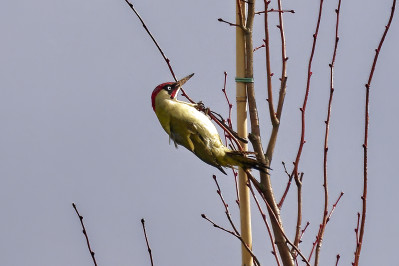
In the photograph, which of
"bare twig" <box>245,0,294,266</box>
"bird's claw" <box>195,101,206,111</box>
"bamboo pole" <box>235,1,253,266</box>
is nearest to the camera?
"bare twig" <box>245,0,294,266</box>

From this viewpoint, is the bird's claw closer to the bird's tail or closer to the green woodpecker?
the green woodpecker

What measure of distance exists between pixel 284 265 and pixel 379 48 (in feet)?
3.70

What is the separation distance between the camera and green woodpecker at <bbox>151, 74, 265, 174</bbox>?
3312mm

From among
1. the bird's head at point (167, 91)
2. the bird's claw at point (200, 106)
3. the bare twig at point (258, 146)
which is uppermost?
the bird's head at point (167, 91)

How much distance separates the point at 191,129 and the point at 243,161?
553mm

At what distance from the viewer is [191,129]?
11.8ft

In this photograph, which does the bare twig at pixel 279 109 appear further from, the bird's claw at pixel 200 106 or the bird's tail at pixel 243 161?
the bird's claw at pixel 200 106

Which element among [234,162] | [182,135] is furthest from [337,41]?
[182,135]

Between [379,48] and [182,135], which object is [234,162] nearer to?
[182,135]

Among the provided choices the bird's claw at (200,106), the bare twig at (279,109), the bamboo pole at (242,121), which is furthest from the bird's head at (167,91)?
the bare twig at (279,109)

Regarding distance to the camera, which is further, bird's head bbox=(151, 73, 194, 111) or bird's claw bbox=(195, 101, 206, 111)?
bird's head bbox=(151, 73, 194, 111)

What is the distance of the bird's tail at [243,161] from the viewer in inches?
116

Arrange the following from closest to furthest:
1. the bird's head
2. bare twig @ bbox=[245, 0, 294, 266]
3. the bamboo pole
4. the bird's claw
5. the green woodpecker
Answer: bare twig @ bbox=[245, 0, 294, 266] → the bamboo pole → the green woodpecker → the bird's claw → the bird's head

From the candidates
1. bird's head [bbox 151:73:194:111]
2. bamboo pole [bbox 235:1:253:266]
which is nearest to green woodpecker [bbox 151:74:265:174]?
bird's head [bbox 151:73:194:111]
